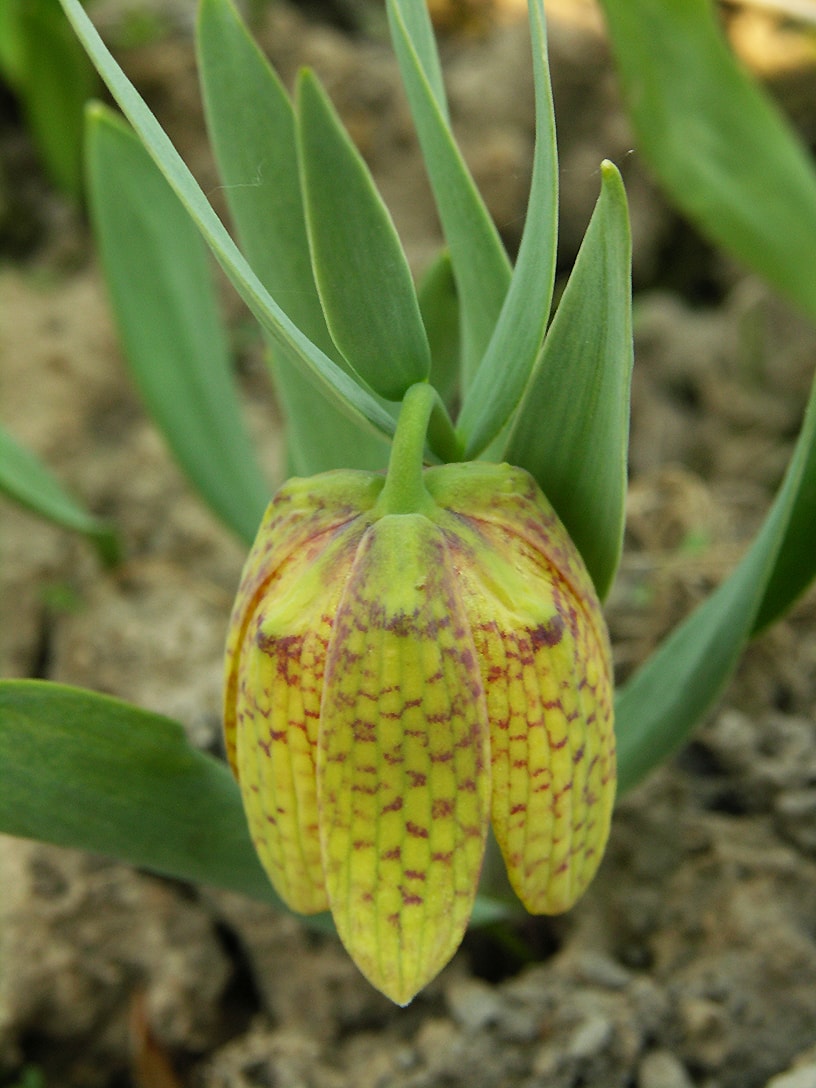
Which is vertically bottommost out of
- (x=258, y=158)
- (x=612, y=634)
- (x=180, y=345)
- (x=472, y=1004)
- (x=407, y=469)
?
(x=472, y=1004)

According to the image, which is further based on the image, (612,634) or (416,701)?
(612,634)

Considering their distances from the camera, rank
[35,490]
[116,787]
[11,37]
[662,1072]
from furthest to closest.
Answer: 1. [11,37]
2. [35,490]
3. [662,1072]
4. [116,787]

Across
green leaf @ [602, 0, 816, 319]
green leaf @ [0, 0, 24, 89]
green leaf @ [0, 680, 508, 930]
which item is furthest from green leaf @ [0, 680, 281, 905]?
green leaf @ [0, 0, 24, 89]

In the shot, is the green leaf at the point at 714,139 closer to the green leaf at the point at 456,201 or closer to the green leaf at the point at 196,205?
the green leaf at the point at 456,201

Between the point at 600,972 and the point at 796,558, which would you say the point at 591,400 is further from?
the point at 600,972

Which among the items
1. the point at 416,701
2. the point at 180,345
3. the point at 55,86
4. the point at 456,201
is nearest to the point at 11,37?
the point at 55,86

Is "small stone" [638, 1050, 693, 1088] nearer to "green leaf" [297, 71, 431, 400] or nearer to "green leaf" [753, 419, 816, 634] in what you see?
"green leaf" [753, 419, 816, 634]

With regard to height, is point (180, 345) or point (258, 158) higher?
point (258, 158)

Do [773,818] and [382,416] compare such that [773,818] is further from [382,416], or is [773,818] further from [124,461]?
[124,461]

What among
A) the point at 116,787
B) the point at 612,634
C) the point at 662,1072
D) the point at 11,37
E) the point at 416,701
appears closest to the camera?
the point at 416,701
